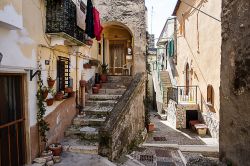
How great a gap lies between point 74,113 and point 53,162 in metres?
3.25

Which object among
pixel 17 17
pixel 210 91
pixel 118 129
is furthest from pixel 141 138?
pixel 17 17

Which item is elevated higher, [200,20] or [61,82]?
[200,20]

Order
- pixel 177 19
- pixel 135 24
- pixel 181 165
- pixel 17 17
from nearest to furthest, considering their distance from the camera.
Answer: pixel 17 17 → pixel 181 165 → pixel 135 24 → pixel 177 19

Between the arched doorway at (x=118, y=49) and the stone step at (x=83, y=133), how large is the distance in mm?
8205

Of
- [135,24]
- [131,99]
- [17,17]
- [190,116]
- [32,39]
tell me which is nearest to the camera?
[17,17]

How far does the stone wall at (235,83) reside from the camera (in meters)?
3.28

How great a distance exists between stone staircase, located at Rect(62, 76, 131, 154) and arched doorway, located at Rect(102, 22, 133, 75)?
4.53m

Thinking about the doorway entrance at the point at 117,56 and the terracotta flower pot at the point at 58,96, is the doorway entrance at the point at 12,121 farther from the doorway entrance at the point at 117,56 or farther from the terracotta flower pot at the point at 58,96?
the doorway entrance at the point at 117,56

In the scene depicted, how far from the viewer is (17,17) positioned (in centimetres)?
513

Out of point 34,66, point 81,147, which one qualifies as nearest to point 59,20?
point 34,66

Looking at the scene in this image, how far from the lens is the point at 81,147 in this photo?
7.51m

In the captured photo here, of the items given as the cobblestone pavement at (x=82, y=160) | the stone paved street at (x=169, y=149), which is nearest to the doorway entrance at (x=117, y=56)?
the stone paved street at (x=169, y=149)

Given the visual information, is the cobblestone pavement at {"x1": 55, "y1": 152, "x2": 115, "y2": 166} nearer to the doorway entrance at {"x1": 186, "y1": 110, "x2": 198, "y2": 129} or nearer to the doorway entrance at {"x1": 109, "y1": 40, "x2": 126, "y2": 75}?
the doorway entrance at {"x1": 186, "y1": 110, "x2": 198, "y2": 129}

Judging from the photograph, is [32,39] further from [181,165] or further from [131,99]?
[181,165]
